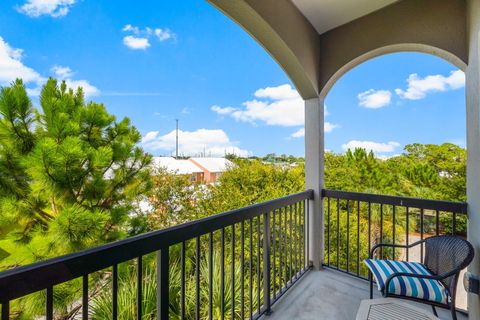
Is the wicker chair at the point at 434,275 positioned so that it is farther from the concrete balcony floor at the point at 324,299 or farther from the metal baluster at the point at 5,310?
the metal baluster at the point at 5,310

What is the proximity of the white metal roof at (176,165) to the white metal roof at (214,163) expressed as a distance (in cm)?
34

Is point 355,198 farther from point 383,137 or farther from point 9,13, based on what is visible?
point 9,13

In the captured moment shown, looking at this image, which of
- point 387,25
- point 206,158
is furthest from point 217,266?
point 206,158

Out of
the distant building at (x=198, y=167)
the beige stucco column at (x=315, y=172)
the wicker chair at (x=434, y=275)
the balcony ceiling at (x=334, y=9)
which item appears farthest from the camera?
the distant building at (x=198, y=167)

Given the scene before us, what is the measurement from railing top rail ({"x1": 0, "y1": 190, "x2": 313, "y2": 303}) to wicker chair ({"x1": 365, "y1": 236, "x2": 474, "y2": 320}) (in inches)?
54.2

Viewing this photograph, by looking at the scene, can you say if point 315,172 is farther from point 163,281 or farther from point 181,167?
point 181,167

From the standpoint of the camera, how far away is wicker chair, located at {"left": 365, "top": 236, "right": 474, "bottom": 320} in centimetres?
177

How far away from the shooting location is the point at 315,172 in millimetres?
3182

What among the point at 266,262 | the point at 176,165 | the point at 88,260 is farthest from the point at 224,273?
the point at 176,165

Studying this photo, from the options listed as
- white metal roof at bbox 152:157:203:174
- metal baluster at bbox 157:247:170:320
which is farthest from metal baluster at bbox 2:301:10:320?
white metal roof at bbox 152:157:203:174

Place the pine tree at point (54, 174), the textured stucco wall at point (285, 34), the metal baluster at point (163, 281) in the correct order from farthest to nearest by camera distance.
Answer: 1. the pine tree at point (54, 174)
2. the textured stucco wall at point (285, 34)
3. the metal baluster at point (163, 281)

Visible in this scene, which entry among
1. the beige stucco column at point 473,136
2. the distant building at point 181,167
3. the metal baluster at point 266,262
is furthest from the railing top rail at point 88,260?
the distant building at point 181,167

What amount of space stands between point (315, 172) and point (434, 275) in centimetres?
153

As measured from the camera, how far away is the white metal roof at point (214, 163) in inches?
297
